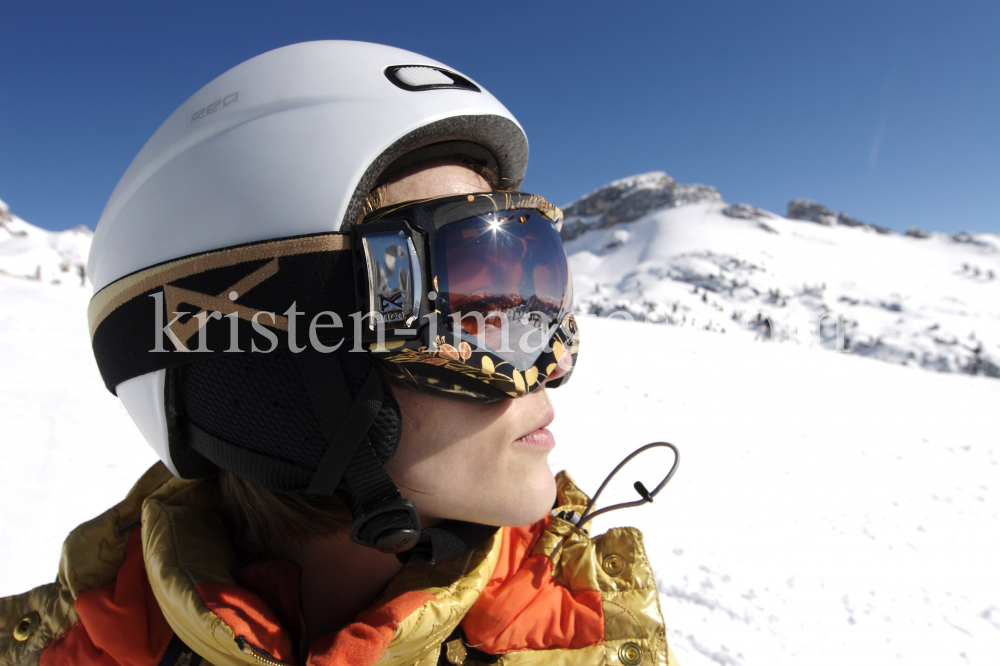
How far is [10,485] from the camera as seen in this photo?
3.41 m

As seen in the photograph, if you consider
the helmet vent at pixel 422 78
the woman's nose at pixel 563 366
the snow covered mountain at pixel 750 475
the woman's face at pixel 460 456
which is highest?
the helmet vent at pixel 422 78

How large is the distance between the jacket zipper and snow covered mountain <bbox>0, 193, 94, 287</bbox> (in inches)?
644

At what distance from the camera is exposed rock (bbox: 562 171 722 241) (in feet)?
238

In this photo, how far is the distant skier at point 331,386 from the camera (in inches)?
45.7

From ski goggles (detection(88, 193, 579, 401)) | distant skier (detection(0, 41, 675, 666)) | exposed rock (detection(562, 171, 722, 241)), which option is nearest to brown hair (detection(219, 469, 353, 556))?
distant skier (detection(0, 41, 675, 666))

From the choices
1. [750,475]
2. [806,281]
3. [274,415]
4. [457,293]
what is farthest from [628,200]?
[274,415]

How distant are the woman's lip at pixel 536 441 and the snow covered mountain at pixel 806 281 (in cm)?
1970

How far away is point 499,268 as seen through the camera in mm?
1295

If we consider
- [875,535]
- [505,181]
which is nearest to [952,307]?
[875,535]

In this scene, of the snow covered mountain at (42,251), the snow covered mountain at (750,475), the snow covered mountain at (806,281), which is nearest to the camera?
the snow covered mountain at (750,475)

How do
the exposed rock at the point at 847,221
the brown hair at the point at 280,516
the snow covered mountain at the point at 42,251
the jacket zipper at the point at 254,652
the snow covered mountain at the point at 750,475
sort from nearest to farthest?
the jacket zipper at the point at 254,652
the brown hair at the point at 280,516
the snow covered mountain at the point at 750,475
the snow covered mountain at the point at 42,251
the exposed rock at the point at 847,221

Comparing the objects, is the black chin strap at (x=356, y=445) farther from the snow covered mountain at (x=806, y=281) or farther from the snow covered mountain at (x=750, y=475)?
the snow covered mountain at (x=806, y=281)

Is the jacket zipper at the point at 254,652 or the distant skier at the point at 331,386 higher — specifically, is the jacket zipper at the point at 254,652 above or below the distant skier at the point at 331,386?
below

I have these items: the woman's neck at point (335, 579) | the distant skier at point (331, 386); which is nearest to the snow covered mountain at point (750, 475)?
the distant skier at point (331, 386)
